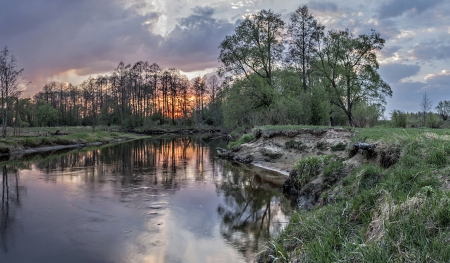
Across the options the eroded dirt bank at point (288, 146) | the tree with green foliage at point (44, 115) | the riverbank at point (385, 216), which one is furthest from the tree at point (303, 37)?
the tree with green foliage at point (44, 115)

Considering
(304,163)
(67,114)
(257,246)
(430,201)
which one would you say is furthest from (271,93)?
(67,114)

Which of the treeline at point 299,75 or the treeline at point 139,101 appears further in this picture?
the treeline at point 139,101

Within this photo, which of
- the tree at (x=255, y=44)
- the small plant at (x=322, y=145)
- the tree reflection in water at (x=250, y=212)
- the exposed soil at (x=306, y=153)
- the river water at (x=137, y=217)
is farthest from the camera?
the tree at (x=255, y=44)

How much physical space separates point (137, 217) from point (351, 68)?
2754 cm

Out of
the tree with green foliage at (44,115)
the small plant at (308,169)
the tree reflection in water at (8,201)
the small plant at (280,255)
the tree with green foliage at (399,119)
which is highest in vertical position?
the tree with green foliage at (44,115)

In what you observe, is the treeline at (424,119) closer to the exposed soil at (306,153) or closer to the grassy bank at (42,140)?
the exposed soil at (306,153)

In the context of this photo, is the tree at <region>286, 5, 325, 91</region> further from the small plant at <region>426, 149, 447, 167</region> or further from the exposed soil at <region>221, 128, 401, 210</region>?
the small plant at <region>426, 149, 447, 167</region>

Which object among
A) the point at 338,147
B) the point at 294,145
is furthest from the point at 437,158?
the point at 294,145

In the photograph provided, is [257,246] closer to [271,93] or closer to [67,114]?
[271,93]

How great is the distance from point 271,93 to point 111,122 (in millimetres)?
50376

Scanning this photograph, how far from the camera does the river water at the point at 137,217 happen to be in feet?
21.0

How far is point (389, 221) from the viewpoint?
406cm

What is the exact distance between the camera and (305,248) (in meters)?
4.36

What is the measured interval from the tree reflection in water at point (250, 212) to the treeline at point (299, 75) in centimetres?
1518
